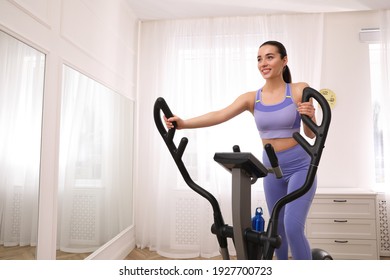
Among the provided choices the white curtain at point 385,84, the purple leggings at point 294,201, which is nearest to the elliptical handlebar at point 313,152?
the purple leggings at point 294,201

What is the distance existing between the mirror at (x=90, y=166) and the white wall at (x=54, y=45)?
0.08 metres

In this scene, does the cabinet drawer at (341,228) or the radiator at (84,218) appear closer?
the radiator at (84,218)

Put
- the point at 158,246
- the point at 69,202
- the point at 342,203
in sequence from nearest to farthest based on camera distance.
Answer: the point at 69,202, the point at 342,203, the point at 158,246

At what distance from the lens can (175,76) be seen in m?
3.21

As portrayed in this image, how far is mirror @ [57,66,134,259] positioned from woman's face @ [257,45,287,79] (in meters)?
1.24

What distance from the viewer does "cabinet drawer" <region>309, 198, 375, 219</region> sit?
8.57 ft

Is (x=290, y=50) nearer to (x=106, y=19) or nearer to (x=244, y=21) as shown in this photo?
(x=244, y=21)

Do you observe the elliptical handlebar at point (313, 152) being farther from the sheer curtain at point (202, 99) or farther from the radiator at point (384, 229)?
the radiator at point (384, 229)

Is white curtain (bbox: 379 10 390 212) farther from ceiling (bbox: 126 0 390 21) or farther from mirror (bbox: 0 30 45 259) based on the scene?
mirror (bbox: 0 30 45 259)

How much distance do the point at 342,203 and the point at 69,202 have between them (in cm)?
229

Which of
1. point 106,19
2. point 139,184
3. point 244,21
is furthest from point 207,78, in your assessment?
point 139,184

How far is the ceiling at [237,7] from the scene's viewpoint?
295 centimetres

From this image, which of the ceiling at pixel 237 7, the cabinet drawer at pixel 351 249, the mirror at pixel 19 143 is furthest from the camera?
the ceiling at pixel 237 7

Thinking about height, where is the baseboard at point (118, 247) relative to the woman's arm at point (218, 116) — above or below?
below
